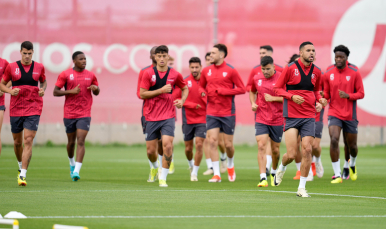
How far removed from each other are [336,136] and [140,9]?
14584 millimetres

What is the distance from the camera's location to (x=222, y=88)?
43.4 feet

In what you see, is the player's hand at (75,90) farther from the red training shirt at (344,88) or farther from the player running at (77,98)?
the red training shirt at (344,88)

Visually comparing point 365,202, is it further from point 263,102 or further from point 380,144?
point 380,144

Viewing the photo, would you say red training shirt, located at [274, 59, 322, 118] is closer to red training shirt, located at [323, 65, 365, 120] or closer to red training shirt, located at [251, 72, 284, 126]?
red training shirt, located at [251, 72, 284, 126]

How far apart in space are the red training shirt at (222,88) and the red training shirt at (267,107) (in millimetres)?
644

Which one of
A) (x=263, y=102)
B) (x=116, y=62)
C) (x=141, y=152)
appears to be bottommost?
(x=141, y=152)

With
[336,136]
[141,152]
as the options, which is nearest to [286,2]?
[141,152]

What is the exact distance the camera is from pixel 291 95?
404 inches

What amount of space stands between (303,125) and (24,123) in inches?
211

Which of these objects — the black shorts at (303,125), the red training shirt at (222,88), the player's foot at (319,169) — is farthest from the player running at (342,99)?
the black shorts at (303,125)

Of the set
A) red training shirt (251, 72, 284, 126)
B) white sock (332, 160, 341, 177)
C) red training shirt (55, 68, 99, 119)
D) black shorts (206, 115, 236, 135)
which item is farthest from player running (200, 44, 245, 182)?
red training shirt (55, 68, 99, 119)

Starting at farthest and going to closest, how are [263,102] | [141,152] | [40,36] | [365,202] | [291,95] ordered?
1. [40,36]
2. [141,152]
3. [263,102]
4. [291,95]
5. [365,202]

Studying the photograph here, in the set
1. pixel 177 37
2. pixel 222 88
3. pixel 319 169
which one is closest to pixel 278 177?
pixel 222 88

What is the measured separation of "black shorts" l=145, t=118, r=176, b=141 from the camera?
38.6 feet
